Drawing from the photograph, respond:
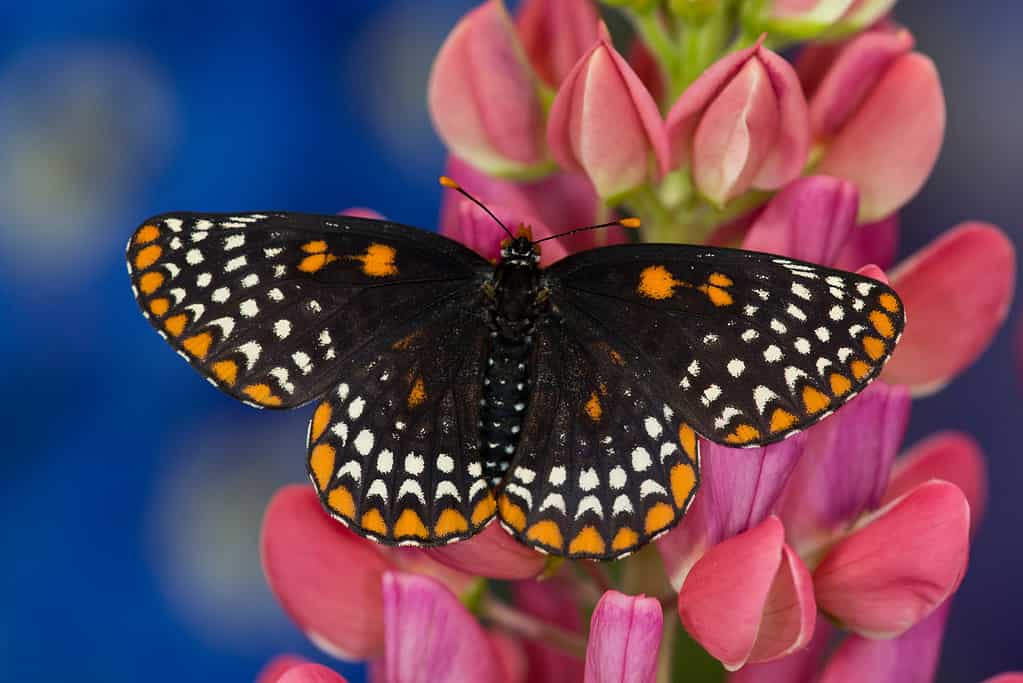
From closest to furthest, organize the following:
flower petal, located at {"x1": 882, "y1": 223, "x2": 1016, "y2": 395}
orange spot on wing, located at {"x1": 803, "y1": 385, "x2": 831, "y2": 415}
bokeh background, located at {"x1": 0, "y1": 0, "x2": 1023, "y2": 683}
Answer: orange spot on wing, located at {"x1": 803, "y1": 385, "x2": 831, "y2": 415}, flower petal, located at {"x1": 882, "y1": 223, "x2": 1016, "y2": 395}, bokeh background, located at {"x1": 0, "y1": 0, "x2": 1023, "y2": 683}

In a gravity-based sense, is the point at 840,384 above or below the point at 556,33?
below

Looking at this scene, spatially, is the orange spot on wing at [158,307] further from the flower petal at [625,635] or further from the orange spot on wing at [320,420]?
the flower petal at [625,635]

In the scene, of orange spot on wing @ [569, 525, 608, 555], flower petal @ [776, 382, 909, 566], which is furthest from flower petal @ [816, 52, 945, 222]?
orange spot on wing @ [569, 525, 608, 555]

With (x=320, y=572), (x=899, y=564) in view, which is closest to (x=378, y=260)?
(x=320, y=572)

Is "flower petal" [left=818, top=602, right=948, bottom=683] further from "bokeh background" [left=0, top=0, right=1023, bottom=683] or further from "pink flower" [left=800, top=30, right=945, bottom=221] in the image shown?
"bokeh background" [left=0, top=0, right=1023, bottom=683]

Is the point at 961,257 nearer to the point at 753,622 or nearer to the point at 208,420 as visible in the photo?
the point at 753,622

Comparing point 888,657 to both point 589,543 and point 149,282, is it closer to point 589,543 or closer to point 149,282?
point 589,543

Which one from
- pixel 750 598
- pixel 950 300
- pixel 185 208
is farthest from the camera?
pixel 185 208

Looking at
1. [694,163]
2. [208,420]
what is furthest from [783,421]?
[208,420]
